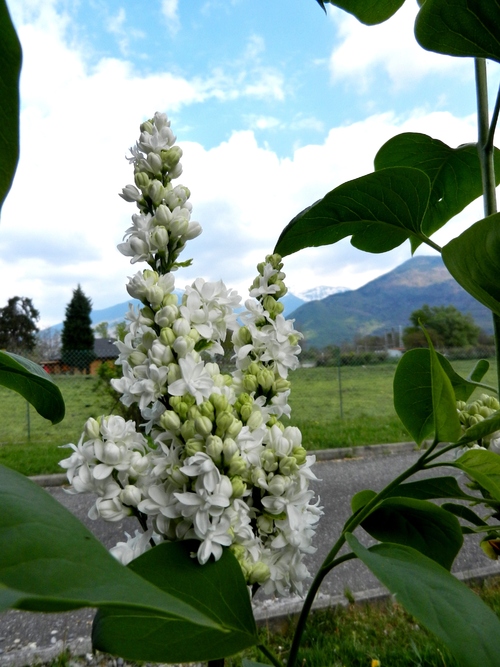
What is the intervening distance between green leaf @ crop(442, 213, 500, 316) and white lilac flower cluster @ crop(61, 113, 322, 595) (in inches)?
5.6

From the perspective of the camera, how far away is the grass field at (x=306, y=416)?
5320 millimetres

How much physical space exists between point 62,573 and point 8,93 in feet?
0.64

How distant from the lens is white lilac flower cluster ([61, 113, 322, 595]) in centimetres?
35

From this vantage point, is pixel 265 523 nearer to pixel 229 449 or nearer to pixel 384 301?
pixel 229 449

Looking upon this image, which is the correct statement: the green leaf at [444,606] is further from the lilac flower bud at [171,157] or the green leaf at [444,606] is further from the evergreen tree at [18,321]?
the evergreen tree at [18,321]

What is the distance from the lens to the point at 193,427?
0.35 meters

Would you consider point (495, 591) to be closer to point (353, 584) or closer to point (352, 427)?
point (353, 584)

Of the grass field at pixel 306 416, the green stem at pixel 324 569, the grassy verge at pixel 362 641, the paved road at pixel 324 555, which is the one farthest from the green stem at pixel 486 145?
the grass field at pixel 306 416

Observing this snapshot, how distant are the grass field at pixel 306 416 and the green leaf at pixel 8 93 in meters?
4.53

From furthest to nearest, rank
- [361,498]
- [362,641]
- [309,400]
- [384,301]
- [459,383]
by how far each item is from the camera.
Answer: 1. [384,301]
2. [309,400]
3. [362,641]
4. [459,383]
5. [361,498]

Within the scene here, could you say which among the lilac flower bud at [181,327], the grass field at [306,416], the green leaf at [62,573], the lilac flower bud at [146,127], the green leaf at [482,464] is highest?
the lilac flower bud at [146,127]

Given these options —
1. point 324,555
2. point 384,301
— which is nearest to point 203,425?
point 324,555

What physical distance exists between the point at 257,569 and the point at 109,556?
7.0 inches

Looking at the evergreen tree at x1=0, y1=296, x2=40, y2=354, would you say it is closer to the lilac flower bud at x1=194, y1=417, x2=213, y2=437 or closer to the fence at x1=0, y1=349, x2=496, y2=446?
the fence at x1=0, y1=349, x2=496, y2=446
